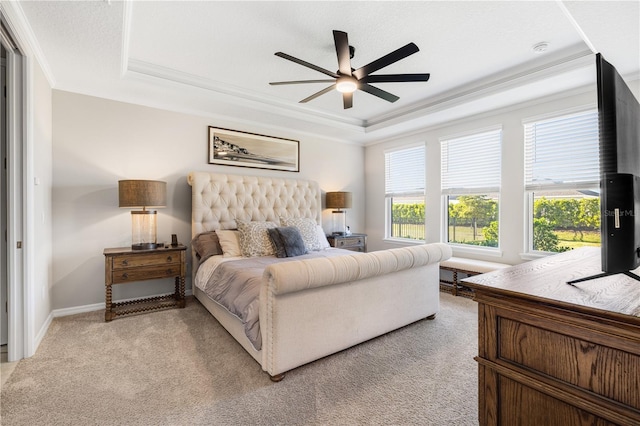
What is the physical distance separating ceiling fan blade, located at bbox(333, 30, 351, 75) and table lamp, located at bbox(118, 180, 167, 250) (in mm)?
2380

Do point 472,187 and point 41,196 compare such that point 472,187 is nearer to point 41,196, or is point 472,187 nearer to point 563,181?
point 563,181

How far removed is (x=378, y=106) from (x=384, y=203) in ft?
6.29

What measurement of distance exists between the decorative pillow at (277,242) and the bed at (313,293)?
121 mm

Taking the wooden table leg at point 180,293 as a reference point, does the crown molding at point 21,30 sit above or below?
above

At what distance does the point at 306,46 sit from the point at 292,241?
6.86 feet

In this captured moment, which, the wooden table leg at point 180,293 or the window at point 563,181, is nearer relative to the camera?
the window at point 563,181

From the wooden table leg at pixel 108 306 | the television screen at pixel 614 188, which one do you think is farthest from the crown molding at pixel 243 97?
the television screen at pixel 614 188

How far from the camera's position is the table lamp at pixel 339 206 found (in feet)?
16.8

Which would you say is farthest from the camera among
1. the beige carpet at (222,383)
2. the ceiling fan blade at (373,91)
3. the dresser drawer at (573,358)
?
Result: the ceiling fan blade at (373,91)

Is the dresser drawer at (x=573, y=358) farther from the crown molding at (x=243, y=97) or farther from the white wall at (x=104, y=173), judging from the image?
the white wall at (x=104, y=173)

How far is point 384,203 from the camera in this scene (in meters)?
5.67

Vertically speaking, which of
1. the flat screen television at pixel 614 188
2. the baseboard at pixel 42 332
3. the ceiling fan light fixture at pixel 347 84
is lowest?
the baseboard at pixel 42 332

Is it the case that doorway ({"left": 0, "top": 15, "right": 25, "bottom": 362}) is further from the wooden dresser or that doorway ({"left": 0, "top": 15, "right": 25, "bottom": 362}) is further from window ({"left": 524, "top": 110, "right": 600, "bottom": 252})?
window ({"left": 524, "top": 110, "right": 600, "bottom": 252})

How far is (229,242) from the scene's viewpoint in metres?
3.58
